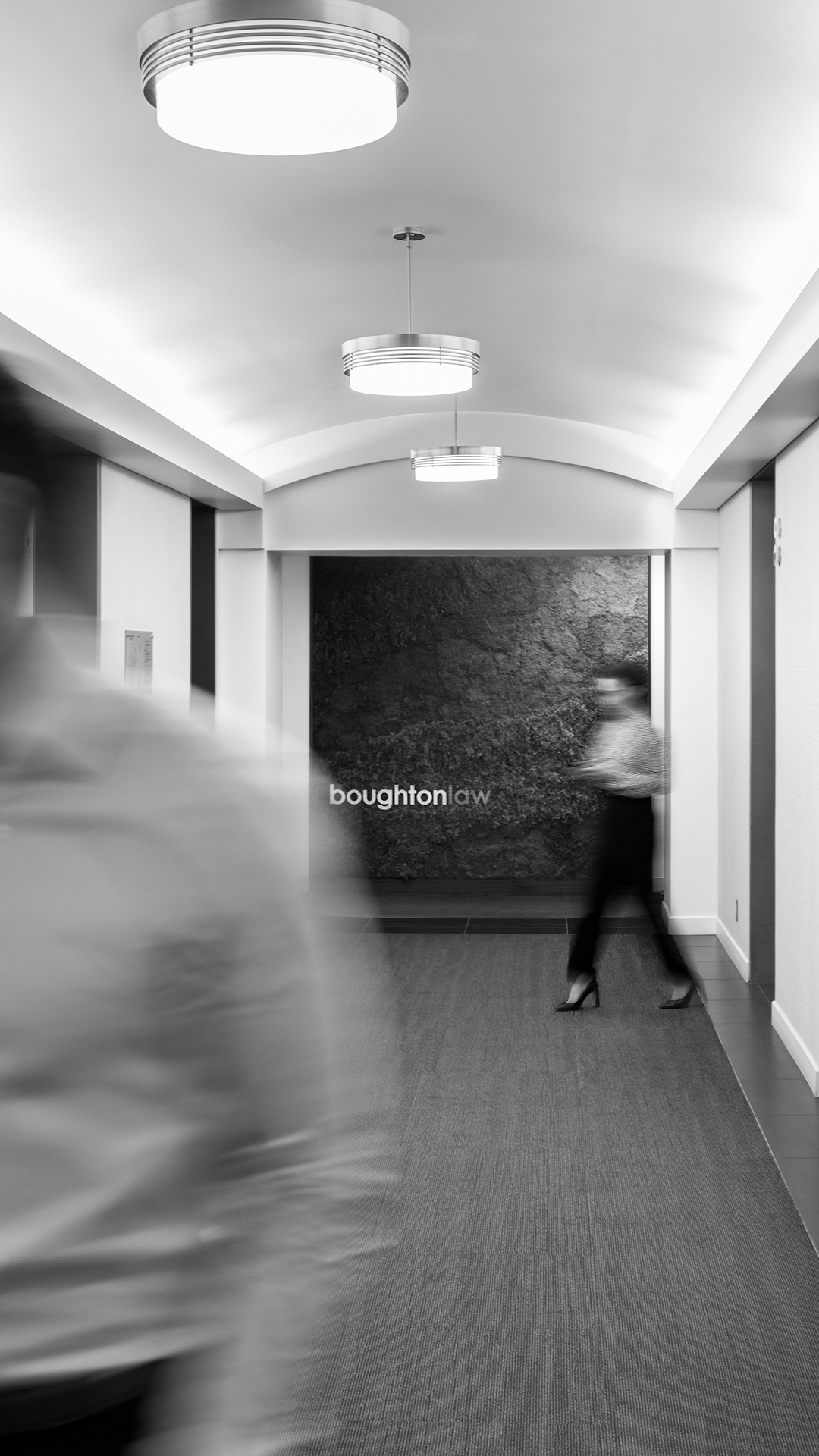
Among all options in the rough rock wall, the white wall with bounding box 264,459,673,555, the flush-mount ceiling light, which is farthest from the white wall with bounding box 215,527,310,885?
the flush-mount ceiling light

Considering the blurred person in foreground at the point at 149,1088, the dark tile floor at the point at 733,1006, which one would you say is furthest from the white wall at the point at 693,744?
the blurred person in foreground at the point at 149,1088

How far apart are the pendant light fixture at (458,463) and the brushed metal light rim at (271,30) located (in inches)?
181

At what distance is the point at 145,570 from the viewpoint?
6941 millimetres

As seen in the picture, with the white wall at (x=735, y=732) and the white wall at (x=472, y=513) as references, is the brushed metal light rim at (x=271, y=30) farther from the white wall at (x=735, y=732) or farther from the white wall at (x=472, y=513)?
the white wall at (x=472, y=513)

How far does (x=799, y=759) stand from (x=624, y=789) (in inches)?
→ 34.1

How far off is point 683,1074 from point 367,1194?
15.0 feet

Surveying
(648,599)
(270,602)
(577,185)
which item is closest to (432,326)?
(577,185)

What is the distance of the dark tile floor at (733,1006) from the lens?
4.36 meters

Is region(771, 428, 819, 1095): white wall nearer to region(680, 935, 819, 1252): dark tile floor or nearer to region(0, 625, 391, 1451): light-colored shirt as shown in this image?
region(680, 935, 819, 1252): dark tile floor

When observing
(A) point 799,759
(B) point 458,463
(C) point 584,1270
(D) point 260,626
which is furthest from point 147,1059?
(D) point 260,626

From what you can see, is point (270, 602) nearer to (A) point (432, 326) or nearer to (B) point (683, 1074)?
(A) point (432, 326)

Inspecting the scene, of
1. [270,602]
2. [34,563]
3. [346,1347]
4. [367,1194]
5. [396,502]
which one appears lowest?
[346,1347]

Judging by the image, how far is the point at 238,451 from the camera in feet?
27.0

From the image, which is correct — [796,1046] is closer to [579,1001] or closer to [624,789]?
[579,1001]
